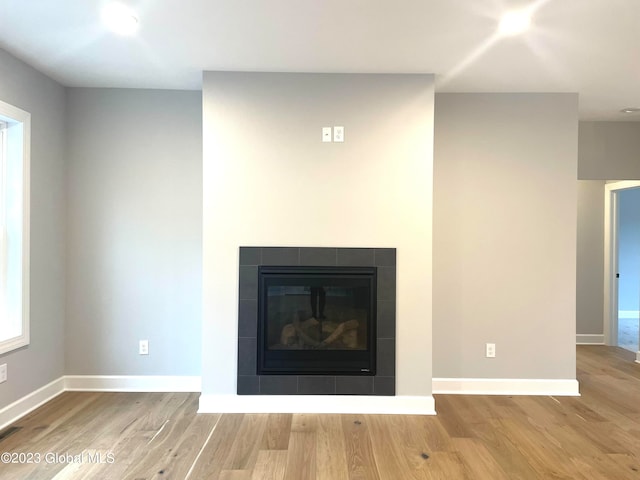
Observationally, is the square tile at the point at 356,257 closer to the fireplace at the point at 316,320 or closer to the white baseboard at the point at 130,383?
the fireplace at the point at 316,320

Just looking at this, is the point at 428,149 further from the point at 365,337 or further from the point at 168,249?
the point at 168,249

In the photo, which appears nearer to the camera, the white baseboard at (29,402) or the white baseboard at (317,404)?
the white baseboard at (29,402)

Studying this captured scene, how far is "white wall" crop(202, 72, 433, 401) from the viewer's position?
2938 millimetres

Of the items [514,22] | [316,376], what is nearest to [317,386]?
[316,376]

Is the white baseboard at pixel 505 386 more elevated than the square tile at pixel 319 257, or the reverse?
the square tile at pixel 319 257

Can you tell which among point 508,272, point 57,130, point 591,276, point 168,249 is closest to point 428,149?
point 508,272

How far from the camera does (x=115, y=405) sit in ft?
9.91

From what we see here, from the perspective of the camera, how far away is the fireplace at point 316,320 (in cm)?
294

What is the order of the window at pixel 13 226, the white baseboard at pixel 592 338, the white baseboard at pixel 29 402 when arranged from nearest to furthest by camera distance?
the white baseboard at pixel 29 402 < the window at pixel 13 226 < the white baseboard at pixel 592 338

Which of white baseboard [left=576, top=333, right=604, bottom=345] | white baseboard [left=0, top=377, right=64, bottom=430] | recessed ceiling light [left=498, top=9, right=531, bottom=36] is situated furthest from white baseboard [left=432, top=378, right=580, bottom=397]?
white baseboard [left=0, top=377, right=64, bottom=430]

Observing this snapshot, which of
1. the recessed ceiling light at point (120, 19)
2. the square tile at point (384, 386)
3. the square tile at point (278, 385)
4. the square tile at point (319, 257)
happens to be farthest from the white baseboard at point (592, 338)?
the recessed ceiling light at point (120, 19)

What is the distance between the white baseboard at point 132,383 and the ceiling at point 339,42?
2450 millimetres

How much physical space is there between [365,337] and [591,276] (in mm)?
3711

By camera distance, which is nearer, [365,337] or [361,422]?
[361,422]
